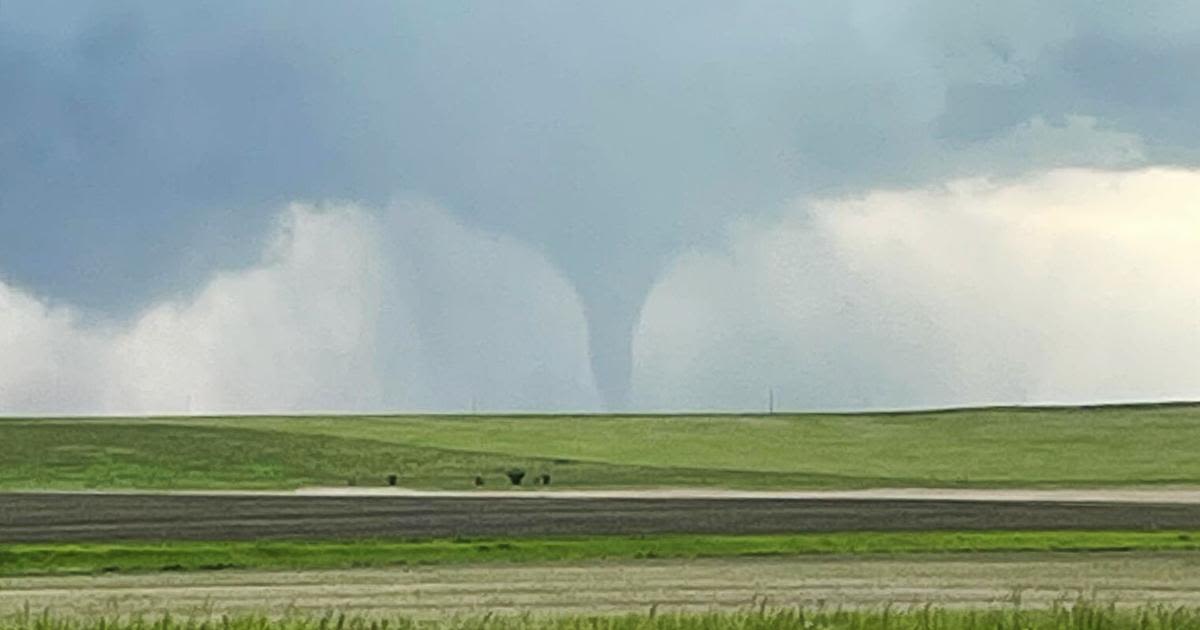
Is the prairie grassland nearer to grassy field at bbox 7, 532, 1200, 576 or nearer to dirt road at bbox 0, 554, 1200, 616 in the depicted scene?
dirt road at bbox 0, 554, 1200, 616

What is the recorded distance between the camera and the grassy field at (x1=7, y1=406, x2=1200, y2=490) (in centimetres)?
11975

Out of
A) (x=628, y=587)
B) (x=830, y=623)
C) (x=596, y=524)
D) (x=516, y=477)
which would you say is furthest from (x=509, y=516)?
(x=830, y=623)

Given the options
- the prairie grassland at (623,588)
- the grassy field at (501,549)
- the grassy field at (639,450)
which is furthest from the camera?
the grassy field at (639,450)

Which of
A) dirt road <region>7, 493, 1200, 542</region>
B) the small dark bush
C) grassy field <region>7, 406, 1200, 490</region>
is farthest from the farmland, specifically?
the small dark bush

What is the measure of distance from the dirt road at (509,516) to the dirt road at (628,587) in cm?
1285

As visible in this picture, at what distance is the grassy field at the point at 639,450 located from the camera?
11975cm

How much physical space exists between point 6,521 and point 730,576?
3277 centimetres

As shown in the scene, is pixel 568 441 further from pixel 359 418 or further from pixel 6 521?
pixel 6 521

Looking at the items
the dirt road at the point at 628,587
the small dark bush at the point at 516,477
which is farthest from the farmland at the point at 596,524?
the small dark bush at the point at 516,477

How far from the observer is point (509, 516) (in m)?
75.1

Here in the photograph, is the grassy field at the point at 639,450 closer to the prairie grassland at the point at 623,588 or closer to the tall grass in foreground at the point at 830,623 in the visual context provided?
the prairie grassland at the point at 623,588

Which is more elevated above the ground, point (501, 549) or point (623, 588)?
point (501, 549)

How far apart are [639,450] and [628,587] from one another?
333 ft

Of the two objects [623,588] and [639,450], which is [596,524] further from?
[639,450]
